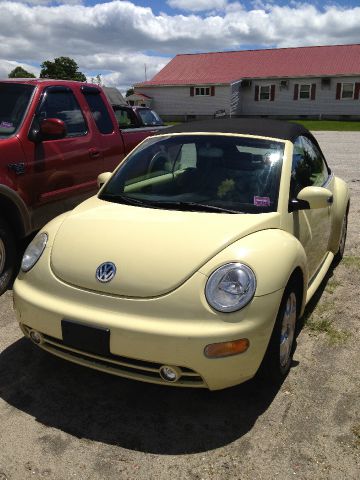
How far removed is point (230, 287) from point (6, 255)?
8.75ft

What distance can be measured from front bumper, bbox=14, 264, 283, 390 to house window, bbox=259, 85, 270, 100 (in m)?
39.6

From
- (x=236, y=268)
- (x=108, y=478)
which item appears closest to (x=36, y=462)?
(x=108, y=478)

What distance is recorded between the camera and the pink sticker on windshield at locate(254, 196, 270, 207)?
320 cm

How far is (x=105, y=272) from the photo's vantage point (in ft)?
8.84

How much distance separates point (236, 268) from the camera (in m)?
2.61

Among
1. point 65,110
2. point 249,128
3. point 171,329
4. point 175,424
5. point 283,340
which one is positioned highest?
point 65,110

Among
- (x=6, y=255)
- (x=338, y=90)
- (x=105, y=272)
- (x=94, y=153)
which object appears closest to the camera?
(x=105, y=272)

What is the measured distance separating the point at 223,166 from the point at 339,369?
5.57 ft

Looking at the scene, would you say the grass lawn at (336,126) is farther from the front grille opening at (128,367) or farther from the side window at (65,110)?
the front grille opening at (128,367)

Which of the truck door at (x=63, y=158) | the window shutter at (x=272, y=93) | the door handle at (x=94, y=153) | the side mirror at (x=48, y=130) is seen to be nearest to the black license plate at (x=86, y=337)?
the truck door at (x=63, y=158)

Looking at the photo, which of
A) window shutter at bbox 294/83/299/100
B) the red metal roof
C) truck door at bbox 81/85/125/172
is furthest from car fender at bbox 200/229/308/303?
window shutter at bbox 294/83/299/100

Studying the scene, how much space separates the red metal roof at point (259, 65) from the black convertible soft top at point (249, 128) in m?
36.1

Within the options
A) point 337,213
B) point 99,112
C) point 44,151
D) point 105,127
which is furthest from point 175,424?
point 99,112

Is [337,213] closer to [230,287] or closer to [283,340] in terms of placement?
[283,340]
